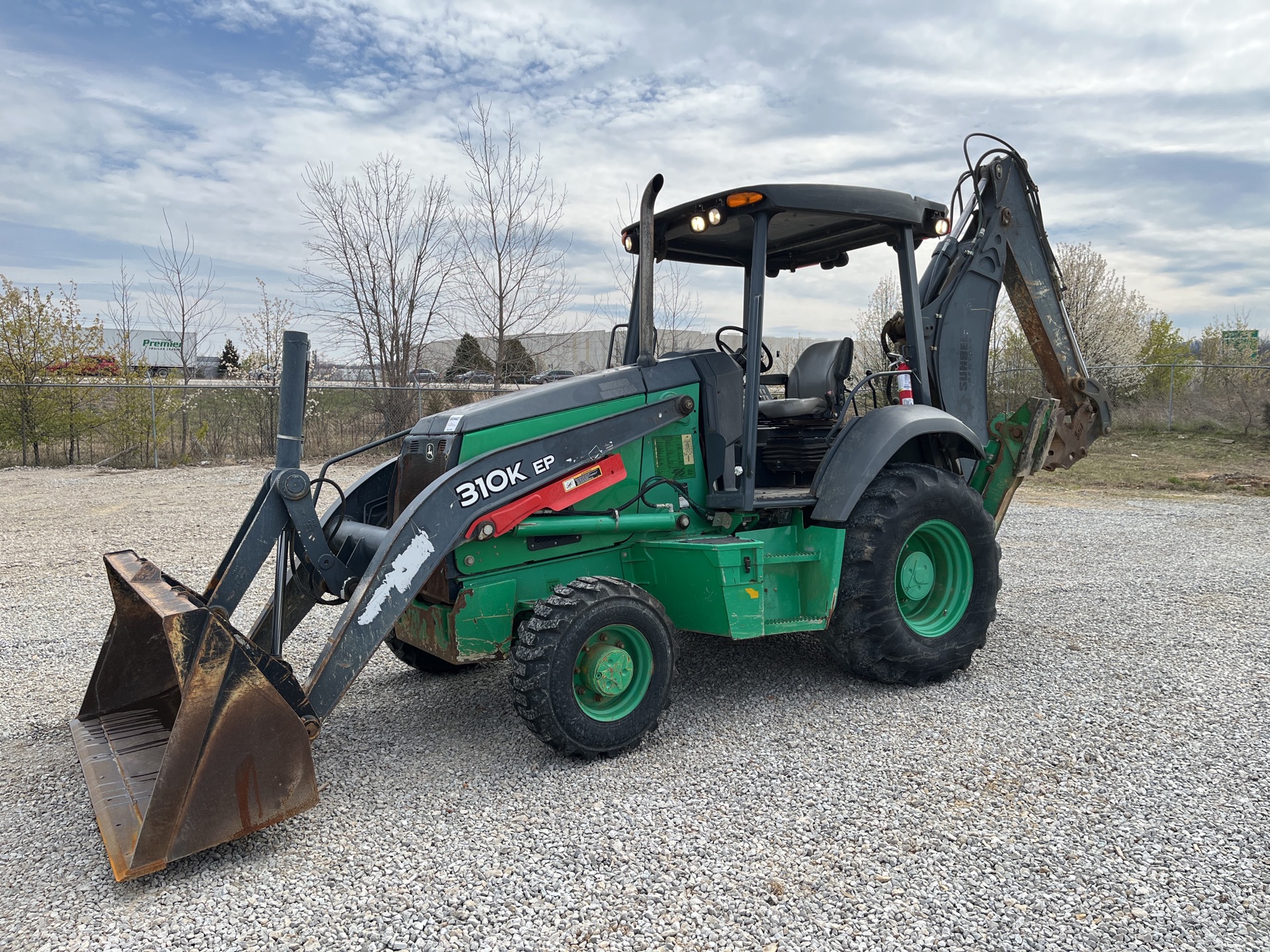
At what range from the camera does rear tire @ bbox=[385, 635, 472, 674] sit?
511 cm

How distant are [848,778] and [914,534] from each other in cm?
170

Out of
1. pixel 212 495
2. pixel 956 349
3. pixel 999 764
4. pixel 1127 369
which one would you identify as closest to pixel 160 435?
pixel 212 495

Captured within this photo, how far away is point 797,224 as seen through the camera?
500cm

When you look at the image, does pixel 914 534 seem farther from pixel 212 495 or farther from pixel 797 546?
pixel 212 495

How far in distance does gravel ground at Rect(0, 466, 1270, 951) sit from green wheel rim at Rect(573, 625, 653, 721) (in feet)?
0.78

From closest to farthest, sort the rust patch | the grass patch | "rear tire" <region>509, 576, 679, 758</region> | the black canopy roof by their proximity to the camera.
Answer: the rust patch
"rear tire" <region>509, 576, 679, 758</region>
the black canopy roof
the grass patch

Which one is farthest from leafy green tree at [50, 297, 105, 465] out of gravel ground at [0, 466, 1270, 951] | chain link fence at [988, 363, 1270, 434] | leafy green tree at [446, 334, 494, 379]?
chain link fence at [988, 363, 1270, 434]

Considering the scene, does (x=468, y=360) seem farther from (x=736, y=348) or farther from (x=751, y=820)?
(x=751, y=820)

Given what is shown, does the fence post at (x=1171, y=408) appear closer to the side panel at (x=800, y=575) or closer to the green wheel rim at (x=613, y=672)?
the side panel at (x=800, y=575)

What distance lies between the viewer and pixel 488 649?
13.3 feet

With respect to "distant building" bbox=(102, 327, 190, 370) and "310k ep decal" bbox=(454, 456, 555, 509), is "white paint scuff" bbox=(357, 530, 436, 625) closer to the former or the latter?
"310k ep decal" bbox=(454, 456, 555, 509)

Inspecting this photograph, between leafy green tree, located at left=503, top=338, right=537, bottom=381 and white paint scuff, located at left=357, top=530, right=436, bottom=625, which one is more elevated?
leafy green tree, located at left=503, top=338, right=537, bottom=381

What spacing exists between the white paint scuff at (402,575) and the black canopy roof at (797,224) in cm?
223

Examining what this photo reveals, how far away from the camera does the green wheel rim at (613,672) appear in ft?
12.8
